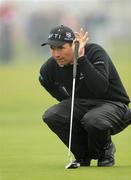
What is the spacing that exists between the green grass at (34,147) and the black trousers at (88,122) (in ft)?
0.90

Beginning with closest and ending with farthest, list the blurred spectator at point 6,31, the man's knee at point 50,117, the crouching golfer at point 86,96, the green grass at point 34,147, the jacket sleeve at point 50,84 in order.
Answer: the green grass at point 34,147 < the crouching golfer at point 86,96 < the man's knee at point 50,117 < the jacket sleeve at point 50,84 < the blurred spectator at point 6,31

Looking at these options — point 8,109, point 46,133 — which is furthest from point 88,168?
point 8,109

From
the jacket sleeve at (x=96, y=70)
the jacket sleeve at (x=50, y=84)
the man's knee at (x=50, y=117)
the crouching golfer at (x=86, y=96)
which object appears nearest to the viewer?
the jacket sleeve at (x=96, y=70)

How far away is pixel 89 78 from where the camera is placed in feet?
39.9

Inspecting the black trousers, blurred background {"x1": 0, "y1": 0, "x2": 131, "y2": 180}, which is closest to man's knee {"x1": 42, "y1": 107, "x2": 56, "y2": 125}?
the black trousers

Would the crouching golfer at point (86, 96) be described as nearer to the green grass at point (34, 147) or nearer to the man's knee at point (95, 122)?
the man's knee at point (95, 122)

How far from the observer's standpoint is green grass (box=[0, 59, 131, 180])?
452 inches

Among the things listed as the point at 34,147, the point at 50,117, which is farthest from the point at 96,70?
the point at 34,147

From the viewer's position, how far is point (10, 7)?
3906 cm

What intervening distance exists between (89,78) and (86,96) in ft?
1.89

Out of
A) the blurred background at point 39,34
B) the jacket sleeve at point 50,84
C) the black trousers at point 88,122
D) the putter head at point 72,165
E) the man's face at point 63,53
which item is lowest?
the blurred background at point 39,34

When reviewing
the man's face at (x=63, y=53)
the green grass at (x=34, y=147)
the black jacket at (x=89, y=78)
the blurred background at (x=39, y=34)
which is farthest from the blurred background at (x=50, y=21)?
the man's face at (x=63, y=53)

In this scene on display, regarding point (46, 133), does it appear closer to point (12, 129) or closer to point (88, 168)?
point (12, 129)

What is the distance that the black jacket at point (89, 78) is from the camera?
1217cm
